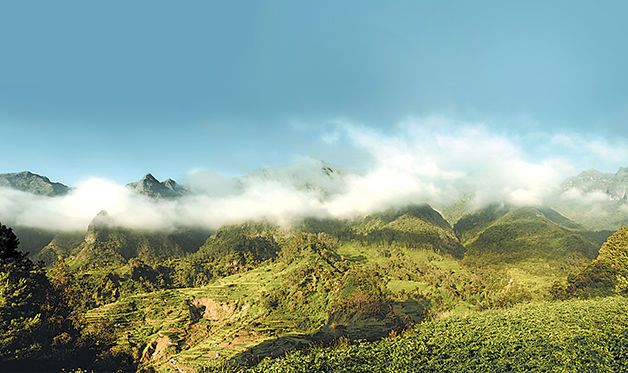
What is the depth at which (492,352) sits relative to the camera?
27.2 m

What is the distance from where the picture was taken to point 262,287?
10300 cm

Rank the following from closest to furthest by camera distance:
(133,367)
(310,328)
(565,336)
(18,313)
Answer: (565,336)
(18,313)
(133,367)
(310,328)

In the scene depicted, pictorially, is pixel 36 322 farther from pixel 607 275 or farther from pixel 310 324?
pixel 607 275

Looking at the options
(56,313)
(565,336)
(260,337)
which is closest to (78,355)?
(56,313)

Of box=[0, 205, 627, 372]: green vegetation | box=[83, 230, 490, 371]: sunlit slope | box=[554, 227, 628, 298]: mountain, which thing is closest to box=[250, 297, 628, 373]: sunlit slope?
box=[0, 205, 627, 372]: green vegetation

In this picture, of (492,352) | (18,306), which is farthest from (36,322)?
(492,352)

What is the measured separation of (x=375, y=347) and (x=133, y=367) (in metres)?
45.9

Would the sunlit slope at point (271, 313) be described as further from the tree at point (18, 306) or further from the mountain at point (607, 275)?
the mountain at point (607, 275)

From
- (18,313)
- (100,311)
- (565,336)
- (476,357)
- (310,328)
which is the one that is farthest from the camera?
(100,311)

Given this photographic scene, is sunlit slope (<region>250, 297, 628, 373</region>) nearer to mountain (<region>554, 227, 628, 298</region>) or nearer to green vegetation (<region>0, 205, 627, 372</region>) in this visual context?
green vegetation (<region>0, 205, 627, 372</region>)

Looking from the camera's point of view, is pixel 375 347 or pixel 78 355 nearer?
pixel 375 347

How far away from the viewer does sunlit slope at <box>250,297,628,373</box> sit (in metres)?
23.8

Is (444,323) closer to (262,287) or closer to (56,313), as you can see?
(56,313)

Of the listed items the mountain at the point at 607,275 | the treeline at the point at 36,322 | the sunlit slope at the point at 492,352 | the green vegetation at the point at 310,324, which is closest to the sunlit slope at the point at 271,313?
the green vegetation at the point at 310,324
